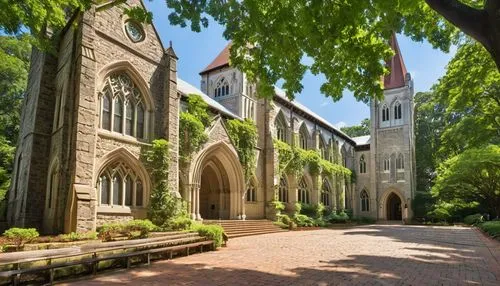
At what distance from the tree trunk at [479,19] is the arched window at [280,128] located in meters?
25.5

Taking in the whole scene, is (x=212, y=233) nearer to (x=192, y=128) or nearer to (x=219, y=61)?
(x=192, y=128)

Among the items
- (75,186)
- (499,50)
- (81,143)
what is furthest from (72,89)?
(499,50)

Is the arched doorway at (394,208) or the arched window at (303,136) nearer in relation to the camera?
the arched window at (303,136)

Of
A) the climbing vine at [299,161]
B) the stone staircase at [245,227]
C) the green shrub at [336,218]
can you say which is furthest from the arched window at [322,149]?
the stone staircase at [245,227]

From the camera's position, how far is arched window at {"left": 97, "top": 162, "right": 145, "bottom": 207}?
1517cm

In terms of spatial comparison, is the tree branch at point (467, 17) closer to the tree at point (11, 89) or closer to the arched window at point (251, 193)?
the arched window at point (251, 193)

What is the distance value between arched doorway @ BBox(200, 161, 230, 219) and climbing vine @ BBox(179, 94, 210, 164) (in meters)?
3.16

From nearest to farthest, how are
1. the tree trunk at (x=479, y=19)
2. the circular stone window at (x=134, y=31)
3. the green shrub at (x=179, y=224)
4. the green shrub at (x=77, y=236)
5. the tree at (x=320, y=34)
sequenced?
the tree trunk at (x=479, y=19), the tree at (x=320, y=34), the green shrub at (x=77, y=236), the green shrub at (x=179, y=224), the circular stone window at (x=134, y=31)

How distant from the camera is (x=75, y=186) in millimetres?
13055

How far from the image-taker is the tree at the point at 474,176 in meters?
21.1

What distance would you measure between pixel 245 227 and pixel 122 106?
31.5 feet

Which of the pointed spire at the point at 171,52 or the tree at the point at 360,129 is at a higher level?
the tree at the point at 360,129

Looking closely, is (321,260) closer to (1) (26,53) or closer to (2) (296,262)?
(2) (296,262)

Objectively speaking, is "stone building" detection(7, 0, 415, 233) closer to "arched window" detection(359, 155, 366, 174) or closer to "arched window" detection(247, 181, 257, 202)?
"arched window" detection(247, 181, 257, 202)
